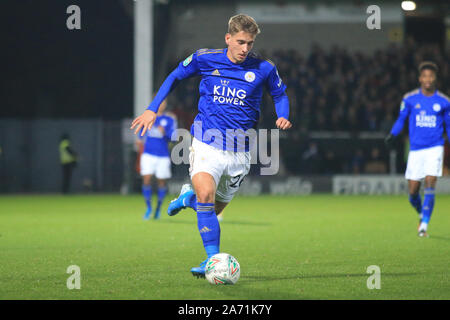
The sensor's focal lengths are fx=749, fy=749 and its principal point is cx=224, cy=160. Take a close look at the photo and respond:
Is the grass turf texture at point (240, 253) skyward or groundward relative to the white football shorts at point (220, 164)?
groundward

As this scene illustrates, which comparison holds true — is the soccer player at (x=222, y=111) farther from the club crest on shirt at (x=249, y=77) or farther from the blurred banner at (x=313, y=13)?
the blurred banner at (x=313, y=13)

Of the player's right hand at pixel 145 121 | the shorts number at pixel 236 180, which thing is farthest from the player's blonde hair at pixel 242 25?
the shorts number at pixel 236 180

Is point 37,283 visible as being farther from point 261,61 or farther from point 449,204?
point 449,204

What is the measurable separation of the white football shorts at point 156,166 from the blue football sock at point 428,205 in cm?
517

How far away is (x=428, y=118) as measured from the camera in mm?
10523

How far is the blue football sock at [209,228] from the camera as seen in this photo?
6.43 meters

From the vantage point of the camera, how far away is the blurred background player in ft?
76.4

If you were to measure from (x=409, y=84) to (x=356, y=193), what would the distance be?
5345mm

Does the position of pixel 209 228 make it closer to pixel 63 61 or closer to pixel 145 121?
pixel 145 121

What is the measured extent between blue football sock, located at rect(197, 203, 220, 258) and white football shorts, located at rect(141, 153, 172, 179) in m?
7.54

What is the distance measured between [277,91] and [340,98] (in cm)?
1816

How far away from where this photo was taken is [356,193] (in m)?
22.5

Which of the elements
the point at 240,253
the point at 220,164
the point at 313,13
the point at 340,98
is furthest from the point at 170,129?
the point at 313,13
